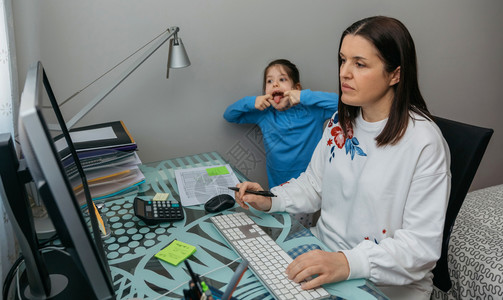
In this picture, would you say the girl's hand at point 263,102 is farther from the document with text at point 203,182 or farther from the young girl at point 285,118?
the document with text at point 203,182

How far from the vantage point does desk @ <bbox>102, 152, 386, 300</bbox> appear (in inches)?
33.8

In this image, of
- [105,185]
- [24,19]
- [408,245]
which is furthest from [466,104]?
[24,19]

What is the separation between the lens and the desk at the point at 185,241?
2.82ft

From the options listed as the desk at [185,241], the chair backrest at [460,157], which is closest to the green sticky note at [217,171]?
the desk at [185,241]

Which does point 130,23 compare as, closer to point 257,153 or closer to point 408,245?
point 257,153

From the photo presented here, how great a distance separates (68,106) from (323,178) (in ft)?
3.55

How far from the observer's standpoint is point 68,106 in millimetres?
1641

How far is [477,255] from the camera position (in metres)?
1.36

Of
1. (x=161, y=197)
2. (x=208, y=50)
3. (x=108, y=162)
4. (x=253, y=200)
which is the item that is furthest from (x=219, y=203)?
(x=208, y=50)

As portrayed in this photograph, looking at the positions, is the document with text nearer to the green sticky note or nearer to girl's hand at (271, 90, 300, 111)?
the green sticky note

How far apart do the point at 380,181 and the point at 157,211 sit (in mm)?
645

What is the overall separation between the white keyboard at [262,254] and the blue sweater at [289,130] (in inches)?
30.5

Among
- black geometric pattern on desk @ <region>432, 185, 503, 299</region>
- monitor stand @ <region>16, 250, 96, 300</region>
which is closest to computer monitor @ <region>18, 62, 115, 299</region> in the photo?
monitor stand @ <region>16, 250, 96, 300</region>

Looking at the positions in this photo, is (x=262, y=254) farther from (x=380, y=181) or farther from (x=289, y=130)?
(x=289, y=130)
